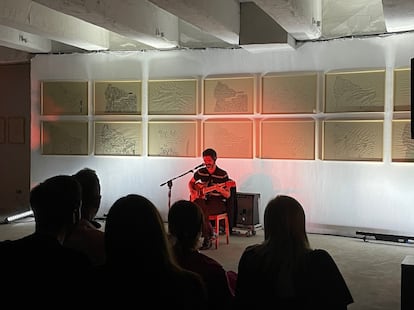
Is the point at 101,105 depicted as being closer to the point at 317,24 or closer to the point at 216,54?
the point at 216,54

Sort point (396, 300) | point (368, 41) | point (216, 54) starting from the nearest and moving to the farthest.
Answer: point (396, 300) < point (368, 41) < point (216, 54)

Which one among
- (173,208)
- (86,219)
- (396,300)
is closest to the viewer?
(173,208)

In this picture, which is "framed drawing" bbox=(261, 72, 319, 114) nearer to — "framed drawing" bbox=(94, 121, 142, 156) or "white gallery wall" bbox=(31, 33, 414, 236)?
"white gallery wall" bbox=(31, 33, 414, 236)

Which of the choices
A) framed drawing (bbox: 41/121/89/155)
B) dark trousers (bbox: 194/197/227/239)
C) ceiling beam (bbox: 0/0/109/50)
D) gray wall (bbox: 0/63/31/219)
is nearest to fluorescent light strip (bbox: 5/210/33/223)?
gray wall (bbox: 0/63/31/219)

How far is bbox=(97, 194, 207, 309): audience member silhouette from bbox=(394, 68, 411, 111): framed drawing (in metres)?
6.04

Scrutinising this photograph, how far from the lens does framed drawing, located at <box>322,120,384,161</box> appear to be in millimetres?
7359

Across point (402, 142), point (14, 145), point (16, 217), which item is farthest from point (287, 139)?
point (14, 145)

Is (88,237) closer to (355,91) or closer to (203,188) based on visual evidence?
(203,188)

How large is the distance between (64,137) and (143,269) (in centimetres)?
791

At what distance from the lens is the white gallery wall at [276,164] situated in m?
7.29

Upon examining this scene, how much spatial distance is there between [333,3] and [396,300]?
440 cm

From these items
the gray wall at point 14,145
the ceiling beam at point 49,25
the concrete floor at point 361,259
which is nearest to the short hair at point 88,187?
the concrete floor at point 361,259

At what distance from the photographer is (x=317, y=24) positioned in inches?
290

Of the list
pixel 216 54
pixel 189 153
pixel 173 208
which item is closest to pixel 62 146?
pixel 189 153
